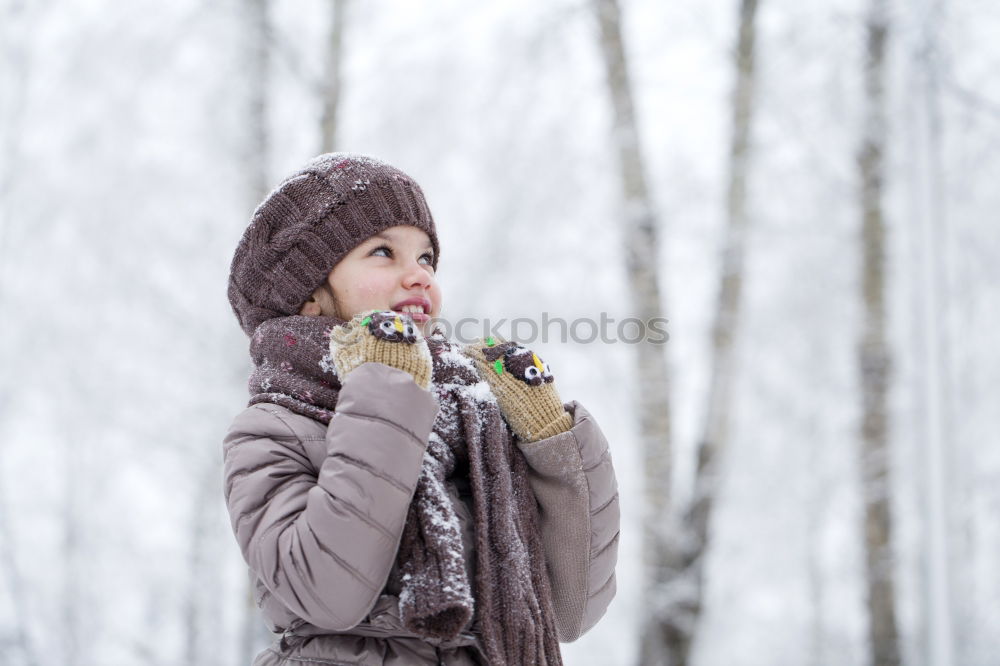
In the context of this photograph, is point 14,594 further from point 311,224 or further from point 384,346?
point 384,346

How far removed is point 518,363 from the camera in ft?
5.01

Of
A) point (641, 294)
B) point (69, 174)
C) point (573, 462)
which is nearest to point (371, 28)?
point (641, 294)

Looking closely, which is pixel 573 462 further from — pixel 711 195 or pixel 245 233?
pixel 711 195

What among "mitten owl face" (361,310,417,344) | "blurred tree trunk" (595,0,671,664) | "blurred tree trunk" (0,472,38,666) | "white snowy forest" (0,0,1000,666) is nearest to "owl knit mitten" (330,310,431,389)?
"mitten owl face" (361,310,417,344)

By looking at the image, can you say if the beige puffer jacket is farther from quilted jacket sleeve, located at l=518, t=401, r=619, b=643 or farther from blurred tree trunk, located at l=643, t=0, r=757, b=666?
blurred tree trunk, located at l=643, t=0, r=757, b=666

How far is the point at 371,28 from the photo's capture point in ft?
19.5

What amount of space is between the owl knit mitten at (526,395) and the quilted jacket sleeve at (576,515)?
24mm

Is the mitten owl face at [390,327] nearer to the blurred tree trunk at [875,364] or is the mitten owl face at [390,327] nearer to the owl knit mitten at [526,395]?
the owl knit mitten at [526,395]

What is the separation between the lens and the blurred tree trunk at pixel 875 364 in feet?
18.1

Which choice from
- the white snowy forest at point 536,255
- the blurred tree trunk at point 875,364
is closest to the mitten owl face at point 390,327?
the white snowy forest at point 536,255

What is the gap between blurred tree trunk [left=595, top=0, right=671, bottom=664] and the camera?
448 centimetres

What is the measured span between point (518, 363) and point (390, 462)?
352 mm

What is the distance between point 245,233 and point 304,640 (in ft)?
2.55

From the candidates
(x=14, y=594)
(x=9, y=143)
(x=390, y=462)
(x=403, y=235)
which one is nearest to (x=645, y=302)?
(x=403, y=235)
